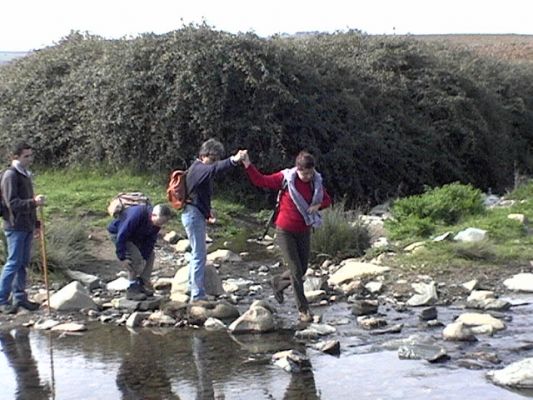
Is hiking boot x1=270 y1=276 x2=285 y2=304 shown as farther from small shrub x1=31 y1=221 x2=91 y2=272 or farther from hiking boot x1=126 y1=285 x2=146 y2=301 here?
small shrub x1=31 y1=221 x2=91 y2=272

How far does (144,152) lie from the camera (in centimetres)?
1872

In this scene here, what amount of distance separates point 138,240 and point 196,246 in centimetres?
101

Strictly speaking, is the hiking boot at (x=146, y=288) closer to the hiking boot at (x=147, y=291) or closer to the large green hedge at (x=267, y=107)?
the hiking boot at (x=147, y=291)

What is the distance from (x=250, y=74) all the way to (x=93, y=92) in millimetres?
3257

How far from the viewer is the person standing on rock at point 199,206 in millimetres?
10547

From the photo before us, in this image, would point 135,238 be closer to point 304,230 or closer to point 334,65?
point 304,230

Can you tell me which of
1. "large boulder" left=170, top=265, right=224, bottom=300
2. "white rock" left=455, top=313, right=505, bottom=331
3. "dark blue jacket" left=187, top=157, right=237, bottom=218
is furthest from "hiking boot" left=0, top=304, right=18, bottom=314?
"white rock" left=455, top=313, right=505, bottom=331

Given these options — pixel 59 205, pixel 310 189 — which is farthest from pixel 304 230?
pixel 59 205

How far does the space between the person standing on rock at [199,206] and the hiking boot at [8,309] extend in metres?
2.04

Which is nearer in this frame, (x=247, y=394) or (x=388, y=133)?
(x=247, y=394)

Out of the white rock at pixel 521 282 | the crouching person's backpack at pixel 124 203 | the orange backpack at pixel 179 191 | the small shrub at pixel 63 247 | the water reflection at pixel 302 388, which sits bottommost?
the white rock at pixel 521 282

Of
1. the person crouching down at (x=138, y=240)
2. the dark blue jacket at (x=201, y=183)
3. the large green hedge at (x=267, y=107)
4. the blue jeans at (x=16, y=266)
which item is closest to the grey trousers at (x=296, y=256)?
the dark blue jacket at (x=201, y=183)

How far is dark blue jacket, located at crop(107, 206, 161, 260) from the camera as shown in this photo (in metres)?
11.2

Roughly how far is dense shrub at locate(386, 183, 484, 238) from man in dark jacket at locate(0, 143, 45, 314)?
585cm
